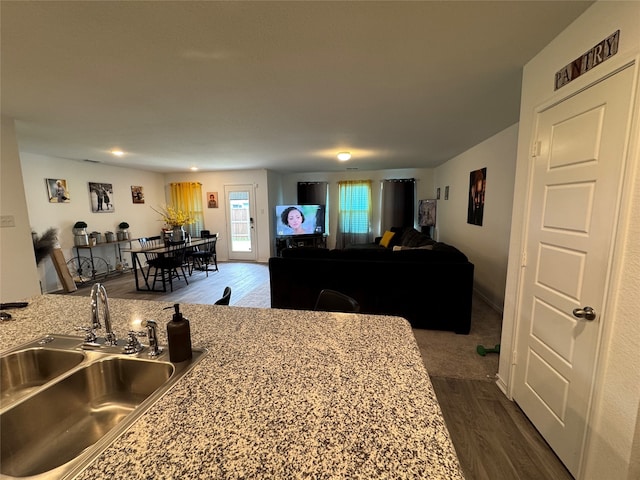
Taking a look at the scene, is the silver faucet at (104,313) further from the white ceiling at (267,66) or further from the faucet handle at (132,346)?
the white ceiling at (267,66)

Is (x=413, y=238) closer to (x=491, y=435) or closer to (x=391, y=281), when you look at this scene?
(x=391, y=281)

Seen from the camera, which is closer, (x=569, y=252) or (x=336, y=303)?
(x=569, y=252)

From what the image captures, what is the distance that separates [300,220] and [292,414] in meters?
6.53

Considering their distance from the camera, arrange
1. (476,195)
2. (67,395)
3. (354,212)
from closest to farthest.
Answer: (67,395) → (476,195) → (354,212)

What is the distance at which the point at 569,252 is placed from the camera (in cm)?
144

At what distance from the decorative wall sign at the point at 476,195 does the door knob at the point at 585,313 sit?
2801mm

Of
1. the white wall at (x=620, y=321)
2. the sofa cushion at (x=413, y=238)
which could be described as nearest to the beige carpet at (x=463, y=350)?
the white wall at (x=620, y=321)

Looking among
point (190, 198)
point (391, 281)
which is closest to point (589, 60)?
point (391, 281)

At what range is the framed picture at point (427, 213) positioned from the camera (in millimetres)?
6496

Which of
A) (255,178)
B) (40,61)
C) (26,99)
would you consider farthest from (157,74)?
(255,178)

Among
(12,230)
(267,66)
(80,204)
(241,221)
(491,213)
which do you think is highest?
(267,66)

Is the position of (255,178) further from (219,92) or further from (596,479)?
(596,479)

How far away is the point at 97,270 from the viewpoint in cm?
546

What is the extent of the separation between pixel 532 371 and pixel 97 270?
6893 millimetres
